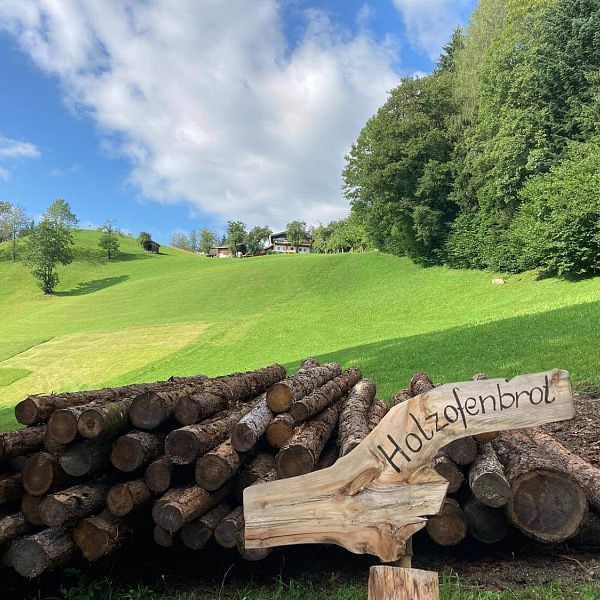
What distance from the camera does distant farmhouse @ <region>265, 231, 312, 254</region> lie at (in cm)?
12920

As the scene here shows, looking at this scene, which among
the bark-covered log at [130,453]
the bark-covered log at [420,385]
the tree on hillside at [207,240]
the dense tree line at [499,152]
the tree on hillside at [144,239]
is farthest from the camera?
the tree on hillside at [207,240]

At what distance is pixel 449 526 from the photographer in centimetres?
396

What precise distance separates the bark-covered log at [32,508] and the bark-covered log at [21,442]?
499mm

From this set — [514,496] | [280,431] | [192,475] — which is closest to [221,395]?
[280,431]

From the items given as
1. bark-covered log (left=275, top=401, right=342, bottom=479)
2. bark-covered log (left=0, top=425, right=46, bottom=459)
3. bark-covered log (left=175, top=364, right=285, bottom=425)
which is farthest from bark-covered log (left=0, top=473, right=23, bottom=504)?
bark-covered log (left=275, top=401, right=342, bottom=479)

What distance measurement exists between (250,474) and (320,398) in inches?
55.0

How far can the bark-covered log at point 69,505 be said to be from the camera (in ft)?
13.1

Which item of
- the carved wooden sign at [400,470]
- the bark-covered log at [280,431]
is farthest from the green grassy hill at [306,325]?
the carved wooden sign at [400,470]

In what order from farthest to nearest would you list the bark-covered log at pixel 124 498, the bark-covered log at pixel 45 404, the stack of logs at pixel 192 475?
the bark-covered log at pixel 45 404, the bark-covered log at pixel 124 498, the stack of logs at pixel 192 475

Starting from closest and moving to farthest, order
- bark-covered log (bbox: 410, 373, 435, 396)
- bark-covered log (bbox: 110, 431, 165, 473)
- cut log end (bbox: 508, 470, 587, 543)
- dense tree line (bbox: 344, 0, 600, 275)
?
cut log end (bbox: 508, 470, 587, 543)
bark-covered log (bbox: 110, 431, 165, 473)
bark-covered log (bbox: 410, 373, 435, 396)
dense tree line (bbox: 344, 0, 600, 275)

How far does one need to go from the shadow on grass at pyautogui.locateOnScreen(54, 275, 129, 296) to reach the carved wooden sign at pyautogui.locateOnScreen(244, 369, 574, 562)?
68973 mm

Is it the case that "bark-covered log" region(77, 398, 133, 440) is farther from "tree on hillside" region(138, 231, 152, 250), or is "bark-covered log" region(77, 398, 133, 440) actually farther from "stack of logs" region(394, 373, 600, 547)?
"tree on hillside" region(138, 231, 152, 250)

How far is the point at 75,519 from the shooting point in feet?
13.4

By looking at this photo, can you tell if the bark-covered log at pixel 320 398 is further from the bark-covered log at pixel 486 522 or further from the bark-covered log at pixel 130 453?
the bark-covered log at pixel 486 522
